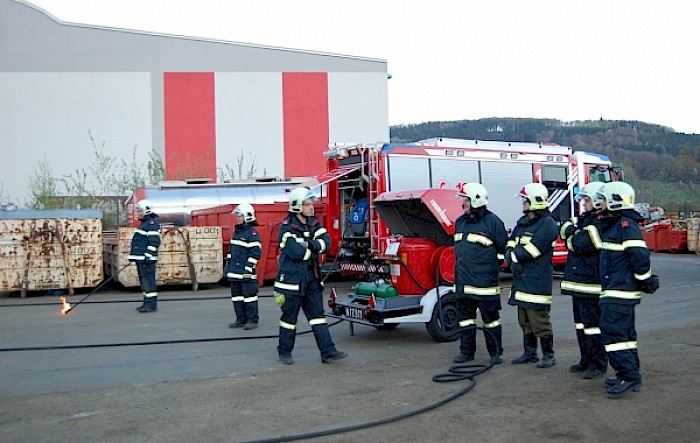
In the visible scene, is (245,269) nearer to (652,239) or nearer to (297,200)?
(297,200)

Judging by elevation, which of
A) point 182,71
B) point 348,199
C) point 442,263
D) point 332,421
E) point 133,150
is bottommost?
point 332,421

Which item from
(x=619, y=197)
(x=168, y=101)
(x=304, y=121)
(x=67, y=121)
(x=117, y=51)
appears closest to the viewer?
(x=619, y=197)

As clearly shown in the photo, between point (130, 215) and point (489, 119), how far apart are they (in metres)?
46.6

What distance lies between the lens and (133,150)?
35.3 m

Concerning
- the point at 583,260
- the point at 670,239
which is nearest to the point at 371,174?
the point at 583,260

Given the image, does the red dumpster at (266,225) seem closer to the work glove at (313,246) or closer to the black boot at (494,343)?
the work glove at (313,246)

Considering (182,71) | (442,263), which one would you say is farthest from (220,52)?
(442,263)

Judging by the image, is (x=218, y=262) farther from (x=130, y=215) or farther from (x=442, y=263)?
(x=442, y=263)

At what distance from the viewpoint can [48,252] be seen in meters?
16.3

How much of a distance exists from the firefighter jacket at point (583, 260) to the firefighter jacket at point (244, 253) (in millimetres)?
4936

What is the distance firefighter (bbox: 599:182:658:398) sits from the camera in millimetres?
6379

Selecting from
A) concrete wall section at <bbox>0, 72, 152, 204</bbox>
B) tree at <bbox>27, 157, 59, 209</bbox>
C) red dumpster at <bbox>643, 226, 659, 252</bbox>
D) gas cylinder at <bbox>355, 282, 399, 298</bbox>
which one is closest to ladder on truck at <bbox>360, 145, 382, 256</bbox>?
gas cylinder at <bbox>355, 282, 399, 298</bbox>

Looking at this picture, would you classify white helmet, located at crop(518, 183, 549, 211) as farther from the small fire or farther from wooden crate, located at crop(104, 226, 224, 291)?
wooden crate, located at crop(104, 226, 224, 291)

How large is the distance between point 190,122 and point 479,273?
30.2m
